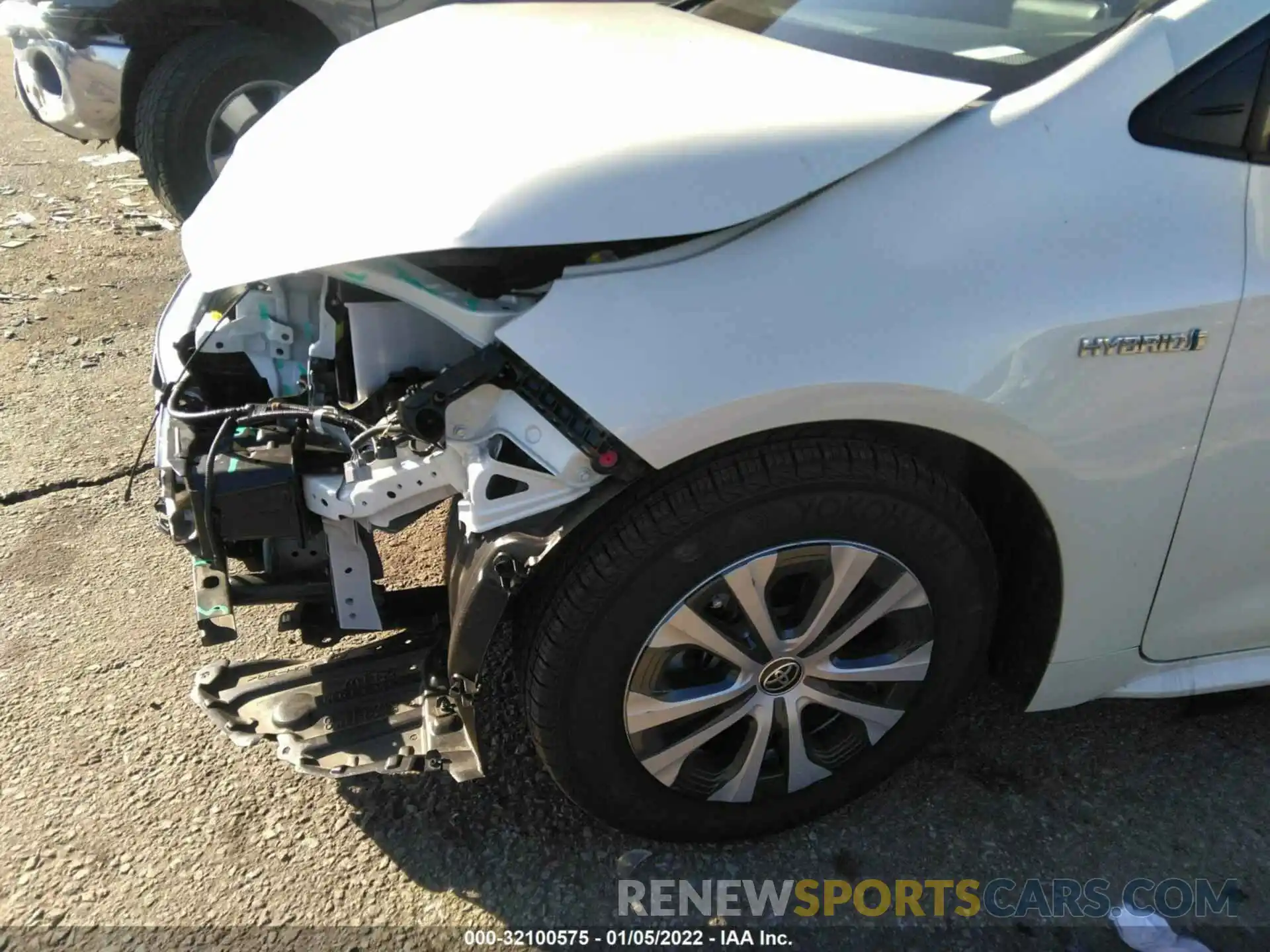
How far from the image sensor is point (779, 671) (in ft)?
6.15

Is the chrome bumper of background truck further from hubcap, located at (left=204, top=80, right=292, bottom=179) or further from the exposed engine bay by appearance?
the exposed engine bay

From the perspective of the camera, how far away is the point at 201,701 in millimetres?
2059

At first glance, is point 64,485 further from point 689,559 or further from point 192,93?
point 689,559

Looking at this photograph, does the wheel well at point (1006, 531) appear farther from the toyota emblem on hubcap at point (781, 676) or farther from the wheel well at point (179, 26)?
the wheel well at point (179, 26)

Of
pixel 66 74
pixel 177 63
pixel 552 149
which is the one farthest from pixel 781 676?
pixel 66 74

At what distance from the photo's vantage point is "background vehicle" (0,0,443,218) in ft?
15.1

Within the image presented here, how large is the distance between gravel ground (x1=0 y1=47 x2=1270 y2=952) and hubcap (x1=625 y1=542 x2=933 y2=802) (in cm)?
26

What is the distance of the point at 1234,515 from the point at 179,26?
189 inches

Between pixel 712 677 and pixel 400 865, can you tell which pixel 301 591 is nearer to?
pixel 400 865

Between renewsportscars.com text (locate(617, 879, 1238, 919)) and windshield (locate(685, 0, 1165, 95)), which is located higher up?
windshield (locate(685, 0, 1165, 95))

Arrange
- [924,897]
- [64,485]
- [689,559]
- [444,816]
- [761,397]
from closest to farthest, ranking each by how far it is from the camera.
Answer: [761,397] < [689,559] < [924,897] < [444,816] < [64,485]

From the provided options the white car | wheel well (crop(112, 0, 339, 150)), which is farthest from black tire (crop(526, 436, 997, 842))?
wheel well (crop(112, 0, 339, 150))

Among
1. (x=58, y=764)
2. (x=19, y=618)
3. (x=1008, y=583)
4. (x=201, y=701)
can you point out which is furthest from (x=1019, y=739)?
(x=19, y=618)

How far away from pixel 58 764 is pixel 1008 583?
212cm
